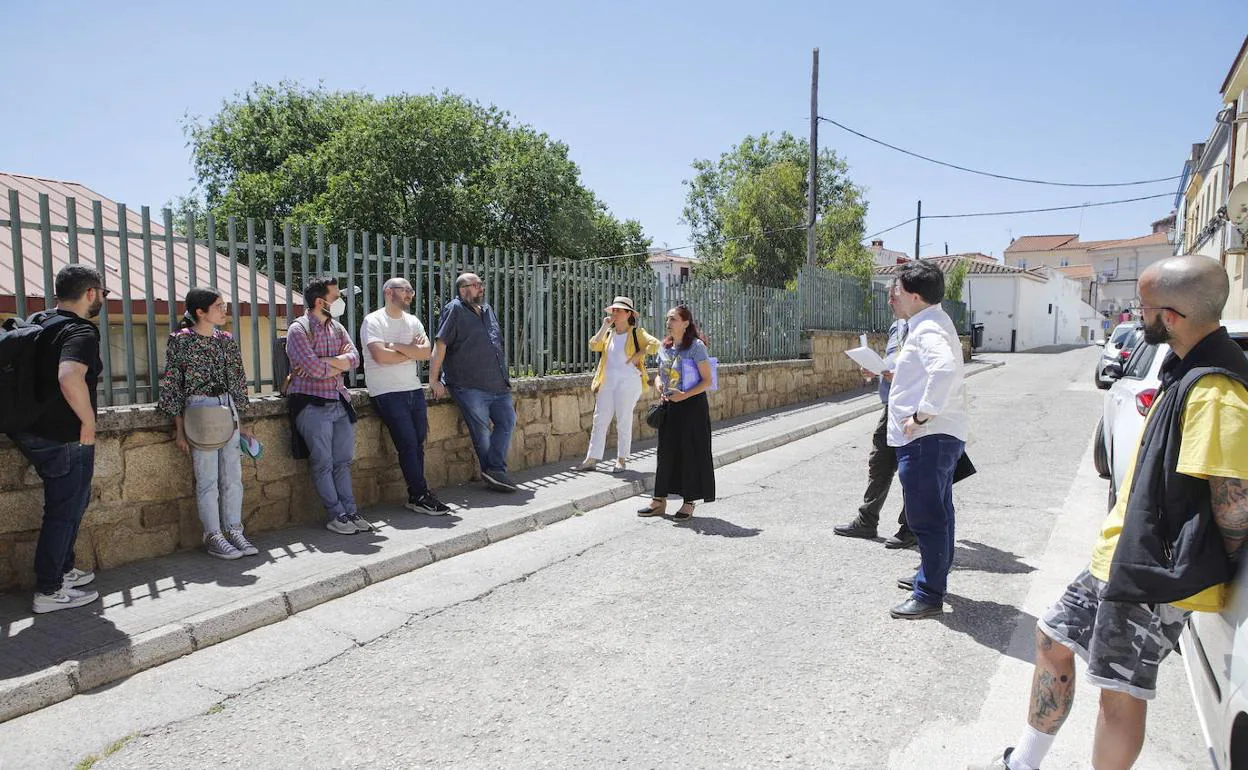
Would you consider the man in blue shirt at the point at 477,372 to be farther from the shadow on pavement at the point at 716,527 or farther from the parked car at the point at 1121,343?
the parked car at the point at 1121,343

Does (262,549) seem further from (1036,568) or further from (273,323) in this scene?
(1036,568)

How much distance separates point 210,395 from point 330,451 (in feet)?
3.16

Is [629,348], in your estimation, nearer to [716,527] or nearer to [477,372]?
[477,372]

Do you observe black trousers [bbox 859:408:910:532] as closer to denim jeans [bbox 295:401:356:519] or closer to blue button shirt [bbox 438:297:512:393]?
blue button shirt [bbox 438:297:512:393]

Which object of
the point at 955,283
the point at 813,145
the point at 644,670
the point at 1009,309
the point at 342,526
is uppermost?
the point at 813,145

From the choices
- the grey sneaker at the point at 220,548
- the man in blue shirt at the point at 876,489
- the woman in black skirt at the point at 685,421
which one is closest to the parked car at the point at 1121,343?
the man in blue shirt at the point at 876,489

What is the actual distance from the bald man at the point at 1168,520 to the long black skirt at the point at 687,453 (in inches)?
157

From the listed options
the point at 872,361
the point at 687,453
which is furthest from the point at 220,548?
the point at 872,361

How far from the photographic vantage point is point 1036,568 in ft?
16.9

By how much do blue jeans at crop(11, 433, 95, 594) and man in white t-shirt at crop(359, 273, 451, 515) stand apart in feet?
7.38

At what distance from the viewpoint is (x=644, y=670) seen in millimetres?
3672

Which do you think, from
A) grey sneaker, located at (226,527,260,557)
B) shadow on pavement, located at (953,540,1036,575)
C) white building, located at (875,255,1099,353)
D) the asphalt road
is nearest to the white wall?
white building, located at (875,255,1099,353)

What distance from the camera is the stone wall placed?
4.48 metres

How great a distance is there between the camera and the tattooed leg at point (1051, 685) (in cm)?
253
